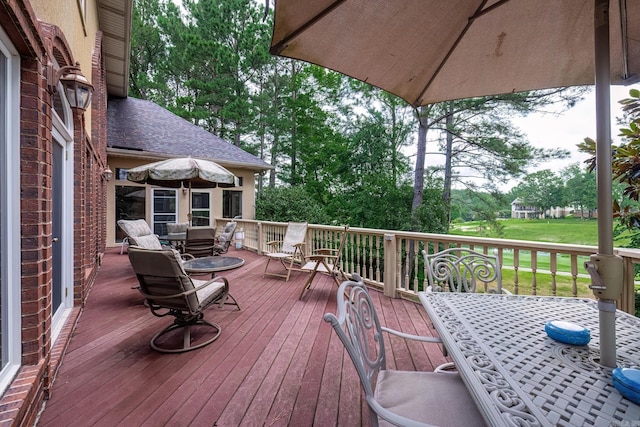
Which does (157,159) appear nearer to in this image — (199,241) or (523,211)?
(199,241)

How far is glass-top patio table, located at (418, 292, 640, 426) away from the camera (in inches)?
33.5

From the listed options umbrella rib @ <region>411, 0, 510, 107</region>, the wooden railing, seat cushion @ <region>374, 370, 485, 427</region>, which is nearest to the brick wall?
seat cushion @ <region>374, 370, 485, 427</region>

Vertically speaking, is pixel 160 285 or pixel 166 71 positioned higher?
pixel 166 71

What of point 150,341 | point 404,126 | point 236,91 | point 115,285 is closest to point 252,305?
point 150,341

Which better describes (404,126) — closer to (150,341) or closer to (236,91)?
(236,91)

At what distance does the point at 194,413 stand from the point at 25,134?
2089 mm

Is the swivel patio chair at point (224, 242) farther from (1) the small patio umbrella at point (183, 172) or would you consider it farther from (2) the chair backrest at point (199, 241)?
(1) the small patio umbrella at point (183, 172)

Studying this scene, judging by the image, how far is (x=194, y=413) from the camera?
75.0 inches

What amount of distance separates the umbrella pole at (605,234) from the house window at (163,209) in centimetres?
1048

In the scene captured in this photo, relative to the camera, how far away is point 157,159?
9383 millimetres

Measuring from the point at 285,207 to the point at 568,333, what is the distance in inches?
424

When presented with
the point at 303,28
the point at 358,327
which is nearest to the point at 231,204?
the point at 303,28

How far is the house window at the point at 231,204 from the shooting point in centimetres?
1084

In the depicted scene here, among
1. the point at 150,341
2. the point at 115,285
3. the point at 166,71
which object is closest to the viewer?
the point at 150,341
